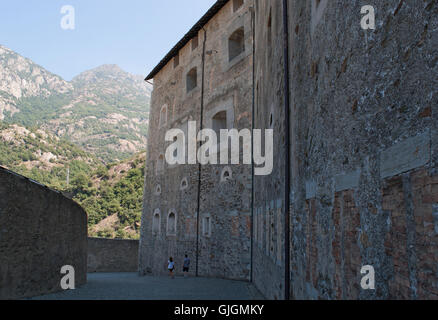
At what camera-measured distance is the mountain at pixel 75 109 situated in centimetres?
8862

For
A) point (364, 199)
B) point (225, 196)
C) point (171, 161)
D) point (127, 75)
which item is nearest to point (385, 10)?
point (364, 199)

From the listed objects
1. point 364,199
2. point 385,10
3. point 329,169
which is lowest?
point 364,199

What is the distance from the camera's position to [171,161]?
19094 millimetres

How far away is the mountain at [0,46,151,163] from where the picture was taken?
88.6 metres

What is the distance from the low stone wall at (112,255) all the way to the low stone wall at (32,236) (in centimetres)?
1132

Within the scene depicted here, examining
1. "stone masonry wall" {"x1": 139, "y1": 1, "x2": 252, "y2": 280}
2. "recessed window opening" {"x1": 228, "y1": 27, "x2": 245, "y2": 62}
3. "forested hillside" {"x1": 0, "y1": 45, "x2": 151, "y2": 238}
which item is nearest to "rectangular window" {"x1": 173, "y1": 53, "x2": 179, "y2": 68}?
"stone masonry wall" {"x1": 139, "y1": 1, "x2": 252, "y2": 280}

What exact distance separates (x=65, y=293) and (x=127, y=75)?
197m

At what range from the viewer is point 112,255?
21828mm

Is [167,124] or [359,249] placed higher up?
[167,124]

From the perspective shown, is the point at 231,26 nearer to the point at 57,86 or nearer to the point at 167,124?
the point at 167,124

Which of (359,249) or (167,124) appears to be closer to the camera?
(359,249)

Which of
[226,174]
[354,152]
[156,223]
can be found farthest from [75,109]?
[354,152]

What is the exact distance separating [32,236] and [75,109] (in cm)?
10414

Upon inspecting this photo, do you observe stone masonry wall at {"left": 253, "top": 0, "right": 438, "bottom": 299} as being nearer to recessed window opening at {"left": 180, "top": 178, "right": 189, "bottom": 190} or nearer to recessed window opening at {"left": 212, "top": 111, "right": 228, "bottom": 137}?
recessed window opening at {"left": 212, "top": 111, "right": 228, "bottom": 137}
